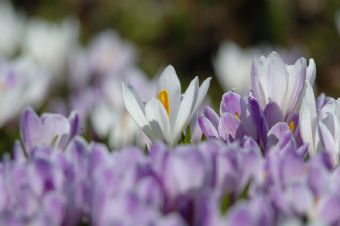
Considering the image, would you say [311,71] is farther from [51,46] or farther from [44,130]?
[51,46]

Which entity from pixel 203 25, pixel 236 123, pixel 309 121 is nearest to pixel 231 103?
pixel 236 123

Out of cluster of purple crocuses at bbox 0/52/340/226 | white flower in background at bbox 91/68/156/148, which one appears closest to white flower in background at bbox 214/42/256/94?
white flower in background at bbox 91/68/156/148

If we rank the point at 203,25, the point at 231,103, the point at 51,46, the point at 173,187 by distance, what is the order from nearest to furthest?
the point at 173,187 < the point at 231,103 < the point at 51,46 < the point at 203,25

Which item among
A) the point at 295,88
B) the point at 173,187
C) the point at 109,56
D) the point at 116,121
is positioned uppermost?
the point at 109,56

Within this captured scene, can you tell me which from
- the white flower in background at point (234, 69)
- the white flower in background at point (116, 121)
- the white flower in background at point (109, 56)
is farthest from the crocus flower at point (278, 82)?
the white flower in background at point (234, 69)

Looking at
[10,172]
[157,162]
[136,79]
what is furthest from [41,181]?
[136,79]

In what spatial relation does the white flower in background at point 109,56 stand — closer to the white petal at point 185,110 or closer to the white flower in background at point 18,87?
the white flower in background at point 18,87

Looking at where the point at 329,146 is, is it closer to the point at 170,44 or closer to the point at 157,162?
the point at 157,162
